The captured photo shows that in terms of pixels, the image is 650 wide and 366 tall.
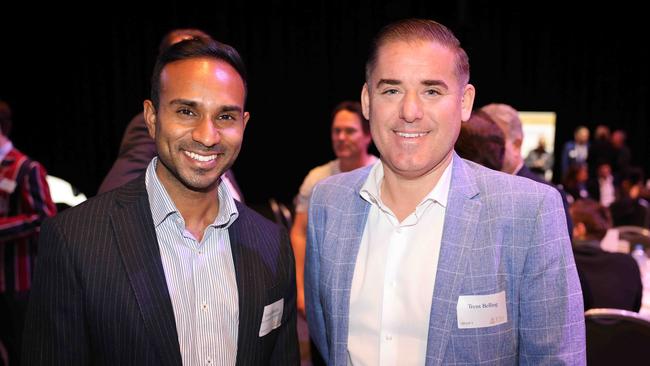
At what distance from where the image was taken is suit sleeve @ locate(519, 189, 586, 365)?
58.8 inches

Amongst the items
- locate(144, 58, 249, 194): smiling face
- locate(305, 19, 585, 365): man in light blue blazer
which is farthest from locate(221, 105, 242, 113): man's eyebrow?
locate(305, 19, 585, 365): man in light blue blazer

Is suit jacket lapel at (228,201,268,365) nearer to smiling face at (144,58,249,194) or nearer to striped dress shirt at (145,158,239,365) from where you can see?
striped dress shirt at (145,158,239,365)

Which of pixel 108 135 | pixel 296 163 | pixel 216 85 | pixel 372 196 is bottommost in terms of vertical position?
pixel 296 163

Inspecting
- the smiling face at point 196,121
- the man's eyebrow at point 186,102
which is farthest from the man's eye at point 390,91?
the man's eyebrow at point 186,102

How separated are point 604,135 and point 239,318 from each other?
11.4 meters

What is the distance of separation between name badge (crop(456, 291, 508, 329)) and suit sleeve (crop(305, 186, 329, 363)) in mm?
505

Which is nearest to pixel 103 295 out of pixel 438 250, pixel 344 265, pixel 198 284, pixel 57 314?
pixel 57 314

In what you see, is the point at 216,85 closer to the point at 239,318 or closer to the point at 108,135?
the point at 239,318

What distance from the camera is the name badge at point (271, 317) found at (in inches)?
64.3

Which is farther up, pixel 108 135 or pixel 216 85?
pixel 216 85

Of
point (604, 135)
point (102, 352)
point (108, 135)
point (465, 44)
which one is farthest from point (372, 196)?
point (604, 135)

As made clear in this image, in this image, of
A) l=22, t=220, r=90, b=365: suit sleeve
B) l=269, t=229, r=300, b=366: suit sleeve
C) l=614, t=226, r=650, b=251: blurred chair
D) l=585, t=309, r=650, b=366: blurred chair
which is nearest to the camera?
l=22, t=220, r=90, b=365: suit sleeve

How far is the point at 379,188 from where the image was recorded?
1760 mm

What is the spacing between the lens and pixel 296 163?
10820 millimetres
